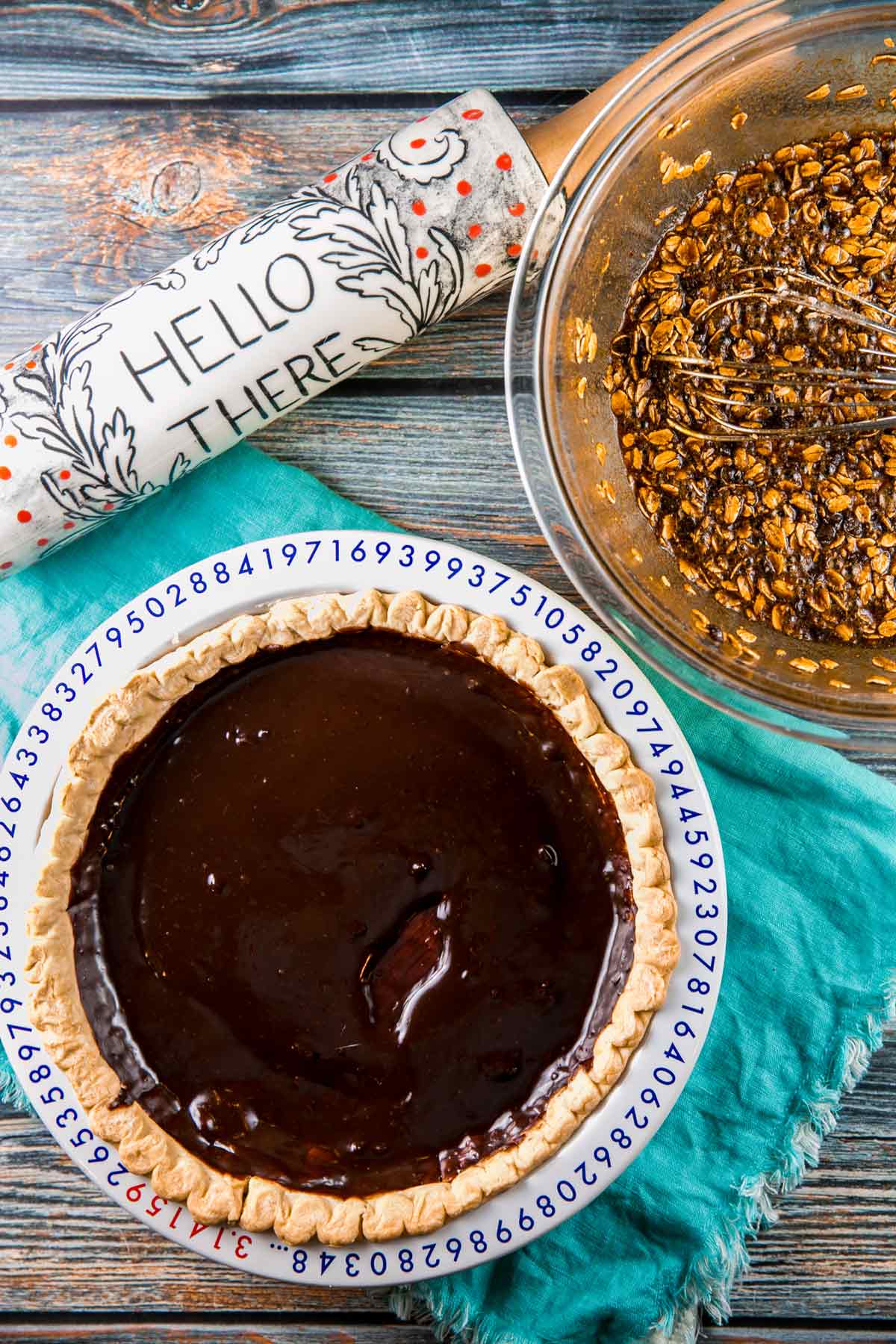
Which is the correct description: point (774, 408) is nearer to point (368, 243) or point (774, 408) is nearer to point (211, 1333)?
point (368, 243)

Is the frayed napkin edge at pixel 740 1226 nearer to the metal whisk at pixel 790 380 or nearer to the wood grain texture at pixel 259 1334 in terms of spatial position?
the wood grain texture at pixel 259 1334

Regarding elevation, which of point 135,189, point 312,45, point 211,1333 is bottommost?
point 211,1333

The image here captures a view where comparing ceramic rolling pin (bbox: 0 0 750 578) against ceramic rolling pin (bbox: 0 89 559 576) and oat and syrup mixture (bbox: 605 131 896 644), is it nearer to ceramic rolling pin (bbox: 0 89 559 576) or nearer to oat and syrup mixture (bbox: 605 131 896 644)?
ceramic rolling pin (bbox: 0 89 559 576)

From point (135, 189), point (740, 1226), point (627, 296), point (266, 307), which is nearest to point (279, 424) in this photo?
point (266, 307)

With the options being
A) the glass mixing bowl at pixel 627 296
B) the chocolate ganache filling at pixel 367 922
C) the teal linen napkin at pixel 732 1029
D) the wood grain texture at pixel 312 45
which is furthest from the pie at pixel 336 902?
the wood grain texture at pixel 312 45

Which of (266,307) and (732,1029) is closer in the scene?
(266,307)

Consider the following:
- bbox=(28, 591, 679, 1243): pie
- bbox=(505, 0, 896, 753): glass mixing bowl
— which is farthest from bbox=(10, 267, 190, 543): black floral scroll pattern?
bbox=(505, 0, 896, 753): glass mixing bowl

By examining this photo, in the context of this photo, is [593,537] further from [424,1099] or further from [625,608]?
[424,1099]
